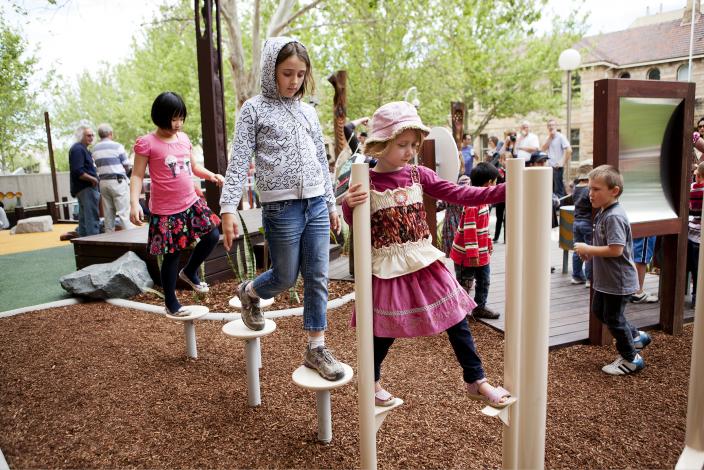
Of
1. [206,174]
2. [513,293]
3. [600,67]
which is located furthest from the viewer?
[600,67]

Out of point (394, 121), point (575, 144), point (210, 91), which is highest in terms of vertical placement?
point (210, 91)

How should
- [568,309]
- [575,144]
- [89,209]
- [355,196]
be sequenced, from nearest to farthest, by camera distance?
[355,196]
[568,309]
[89,209]
[575,144]

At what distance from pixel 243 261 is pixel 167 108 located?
274cm

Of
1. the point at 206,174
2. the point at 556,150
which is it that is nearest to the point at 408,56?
the point at 556,150

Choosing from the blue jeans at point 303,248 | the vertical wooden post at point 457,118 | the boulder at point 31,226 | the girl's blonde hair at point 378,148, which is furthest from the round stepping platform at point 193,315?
the boulder at point 31,226

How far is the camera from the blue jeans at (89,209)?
868 centimetres

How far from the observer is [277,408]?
3.06 metres

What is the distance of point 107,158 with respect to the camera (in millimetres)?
7867

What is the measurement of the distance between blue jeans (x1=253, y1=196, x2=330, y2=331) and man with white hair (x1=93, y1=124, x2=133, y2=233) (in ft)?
20.2

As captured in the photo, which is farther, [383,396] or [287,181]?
Answer: [287,181]

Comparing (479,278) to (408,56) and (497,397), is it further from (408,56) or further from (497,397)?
(408,56)

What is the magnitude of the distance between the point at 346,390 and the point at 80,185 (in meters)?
7.18

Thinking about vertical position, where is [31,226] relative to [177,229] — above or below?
below

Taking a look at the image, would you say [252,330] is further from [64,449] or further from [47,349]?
[47,349]
